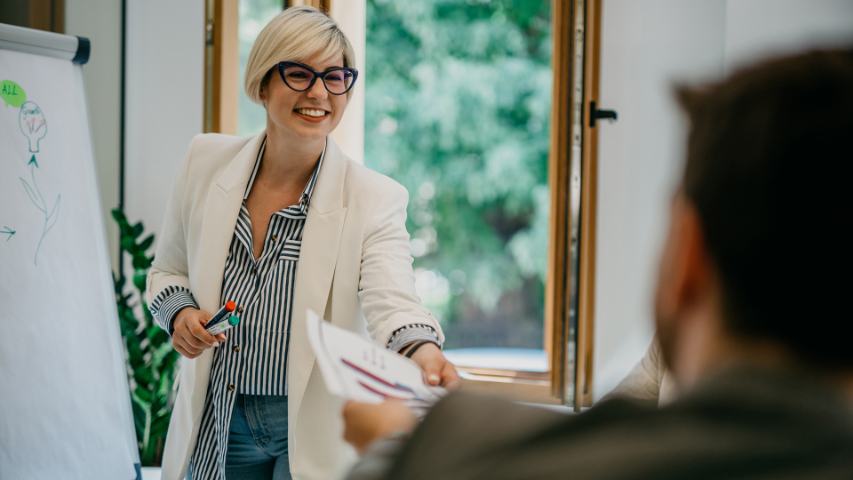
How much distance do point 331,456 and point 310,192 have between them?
51cm

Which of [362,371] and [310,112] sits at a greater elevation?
[310,112]

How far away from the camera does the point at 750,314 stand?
543 mm

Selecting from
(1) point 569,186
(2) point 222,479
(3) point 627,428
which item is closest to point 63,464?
(2) point 222,479

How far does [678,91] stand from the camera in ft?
1.98

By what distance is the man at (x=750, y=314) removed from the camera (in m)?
0.50

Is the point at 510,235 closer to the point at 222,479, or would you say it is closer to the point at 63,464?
the point at 63,464

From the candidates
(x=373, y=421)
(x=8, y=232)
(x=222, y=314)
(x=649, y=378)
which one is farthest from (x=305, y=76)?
(x=8, y=232)

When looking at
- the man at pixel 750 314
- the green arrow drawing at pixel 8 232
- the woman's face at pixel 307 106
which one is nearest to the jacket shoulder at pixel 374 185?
the woman's face at pixel 307 106

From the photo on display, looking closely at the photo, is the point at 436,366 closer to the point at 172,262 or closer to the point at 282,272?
the point at 282,272

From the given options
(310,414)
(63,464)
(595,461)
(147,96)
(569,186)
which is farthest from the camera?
(147,96)

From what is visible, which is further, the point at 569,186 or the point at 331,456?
the point at 569,186

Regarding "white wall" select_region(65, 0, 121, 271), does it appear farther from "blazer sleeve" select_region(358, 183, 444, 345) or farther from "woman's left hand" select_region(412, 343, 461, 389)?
"woman's left hand" select_region(412, 343, 461, 389)

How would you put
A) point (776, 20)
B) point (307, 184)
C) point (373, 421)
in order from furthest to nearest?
point (776, 20) → point (307, 184) → point (373, 421)

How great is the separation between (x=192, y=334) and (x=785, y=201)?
1.29m
